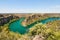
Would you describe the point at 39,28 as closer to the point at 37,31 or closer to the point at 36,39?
the point at 37,31

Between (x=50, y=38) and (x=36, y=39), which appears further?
(x=50, y=38)

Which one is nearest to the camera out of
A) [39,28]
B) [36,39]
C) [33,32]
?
[36,39]

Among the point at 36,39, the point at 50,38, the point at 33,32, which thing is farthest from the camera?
the point at 33,32

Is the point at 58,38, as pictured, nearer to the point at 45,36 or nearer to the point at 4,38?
the point at 45,36

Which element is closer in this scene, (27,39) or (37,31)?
(27,39)

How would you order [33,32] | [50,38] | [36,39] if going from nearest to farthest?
[36,39]
[50,38]
[33,32]

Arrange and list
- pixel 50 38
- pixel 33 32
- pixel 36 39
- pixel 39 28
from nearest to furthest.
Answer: pixel 36 39, pixel 50 38, pixel 33 32, pixel 39 28

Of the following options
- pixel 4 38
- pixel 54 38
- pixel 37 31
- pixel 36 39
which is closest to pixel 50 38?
pixel 54 38

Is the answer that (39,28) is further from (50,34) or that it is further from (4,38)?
(4,38)

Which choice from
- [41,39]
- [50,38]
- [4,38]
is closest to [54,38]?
[50,38]
